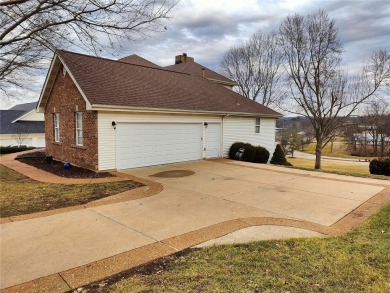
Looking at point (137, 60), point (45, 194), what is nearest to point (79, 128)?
point (45, 194)

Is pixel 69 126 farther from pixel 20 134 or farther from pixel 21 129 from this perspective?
pixel 21 129

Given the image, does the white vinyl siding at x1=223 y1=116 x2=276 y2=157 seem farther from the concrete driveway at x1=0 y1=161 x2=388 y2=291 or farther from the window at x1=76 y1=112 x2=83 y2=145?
the window at x1=76 y1=112 x2=83 y2=145

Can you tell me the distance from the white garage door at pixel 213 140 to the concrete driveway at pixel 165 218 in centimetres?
570

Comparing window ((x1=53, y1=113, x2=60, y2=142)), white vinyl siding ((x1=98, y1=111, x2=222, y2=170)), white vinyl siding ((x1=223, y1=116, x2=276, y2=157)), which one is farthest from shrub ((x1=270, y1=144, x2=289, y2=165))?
window ((x1=53, y1=113, x2=60, y2=142))

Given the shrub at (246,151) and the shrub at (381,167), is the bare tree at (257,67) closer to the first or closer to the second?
the shrub at (246,151)

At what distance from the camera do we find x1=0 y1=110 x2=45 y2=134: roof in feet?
116

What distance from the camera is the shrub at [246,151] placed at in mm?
17266

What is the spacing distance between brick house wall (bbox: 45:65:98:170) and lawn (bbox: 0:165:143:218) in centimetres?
254

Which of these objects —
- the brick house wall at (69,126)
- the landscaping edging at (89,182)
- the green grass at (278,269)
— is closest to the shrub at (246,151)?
the landscaping edging at (89,182)

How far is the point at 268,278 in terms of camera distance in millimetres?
3760

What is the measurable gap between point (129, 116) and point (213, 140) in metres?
5.83

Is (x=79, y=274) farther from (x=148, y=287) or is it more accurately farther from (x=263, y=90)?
(x=263, y=90)

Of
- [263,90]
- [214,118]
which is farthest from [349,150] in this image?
[214,118]

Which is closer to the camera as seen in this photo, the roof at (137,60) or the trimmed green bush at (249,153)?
the trimmed green bush at (249,153)
